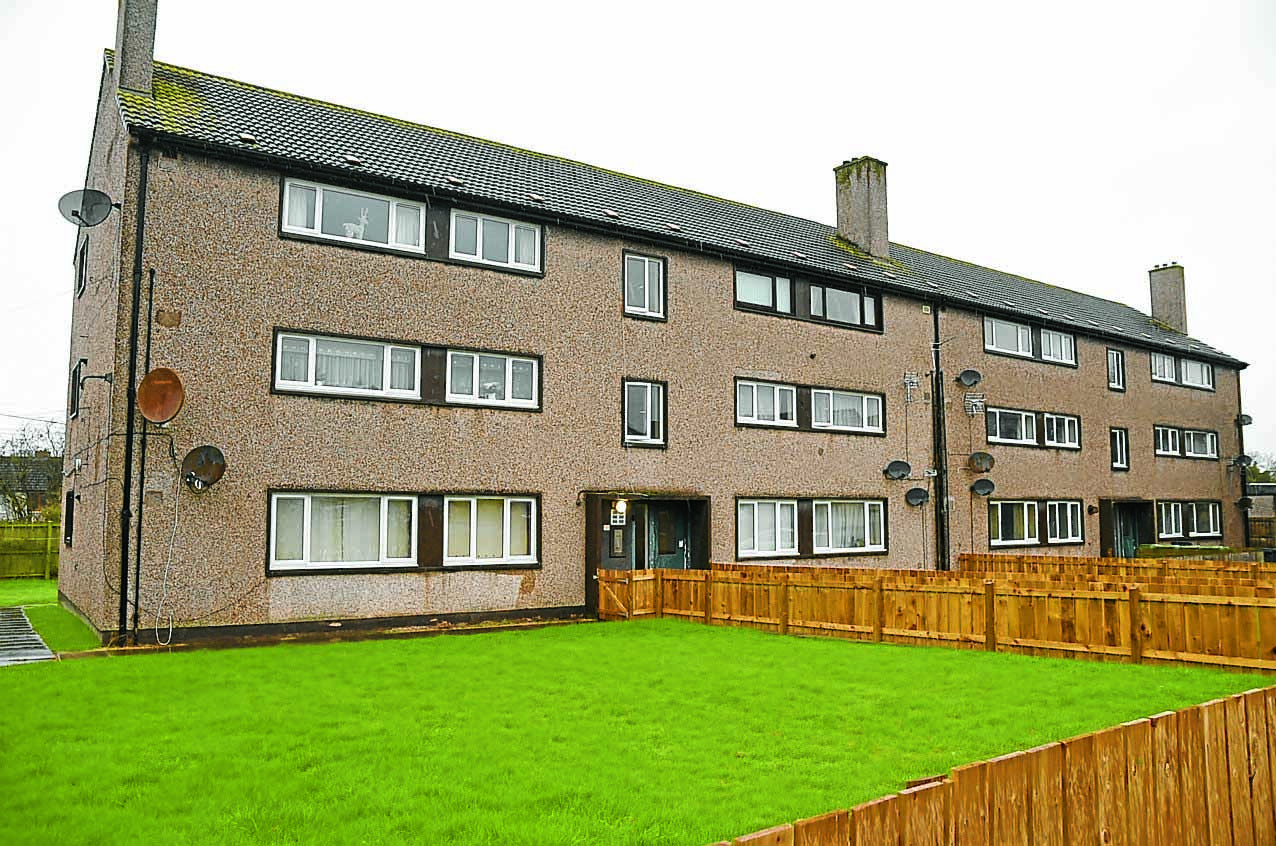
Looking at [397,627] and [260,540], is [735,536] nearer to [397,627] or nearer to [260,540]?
[397,627]

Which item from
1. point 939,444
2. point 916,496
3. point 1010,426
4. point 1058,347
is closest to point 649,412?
point 916,496

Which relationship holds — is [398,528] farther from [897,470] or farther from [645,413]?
[897,470]

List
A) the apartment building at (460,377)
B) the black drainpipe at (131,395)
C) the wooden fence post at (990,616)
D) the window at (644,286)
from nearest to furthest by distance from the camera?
the wooden fence post at (990,616) < the black drainpipe at (131,395) < the apartment building at (460,377) < the window at (644,286)

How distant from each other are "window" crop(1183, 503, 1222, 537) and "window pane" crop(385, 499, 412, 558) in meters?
29.8

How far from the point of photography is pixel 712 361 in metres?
21.8

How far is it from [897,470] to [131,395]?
17.4 metres

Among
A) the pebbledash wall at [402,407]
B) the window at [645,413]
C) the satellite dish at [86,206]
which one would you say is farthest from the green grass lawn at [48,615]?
the window at [645,413]

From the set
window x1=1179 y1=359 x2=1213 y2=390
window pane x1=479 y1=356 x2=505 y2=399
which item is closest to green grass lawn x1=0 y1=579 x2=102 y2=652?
window pane x1=479 y1=356 x2=505 y2=399

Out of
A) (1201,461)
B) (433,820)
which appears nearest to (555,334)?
(433,820)

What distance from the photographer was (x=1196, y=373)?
37500 mm

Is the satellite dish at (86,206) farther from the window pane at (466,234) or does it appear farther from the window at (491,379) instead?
the window at (491,379)

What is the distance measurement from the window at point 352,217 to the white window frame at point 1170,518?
2794 cm

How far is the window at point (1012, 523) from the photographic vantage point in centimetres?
2783

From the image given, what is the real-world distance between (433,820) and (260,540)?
1065 cm
